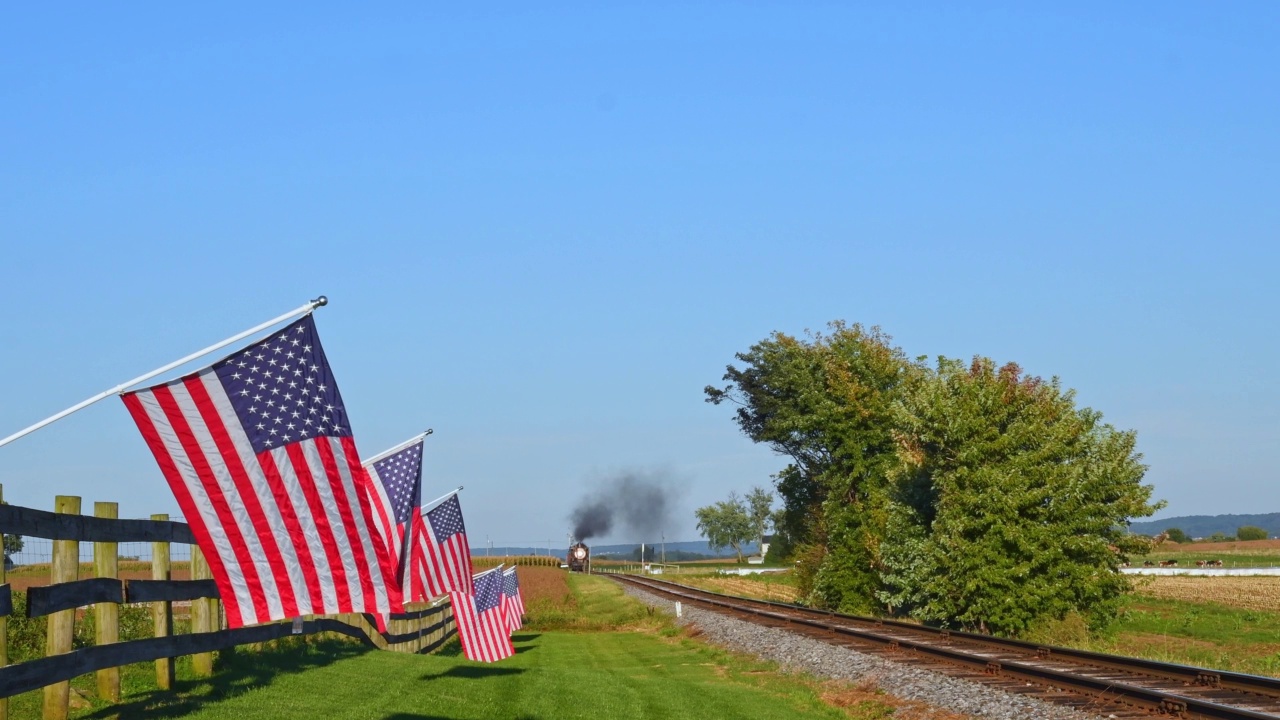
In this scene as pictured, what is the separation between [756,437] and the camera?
62.8 metres

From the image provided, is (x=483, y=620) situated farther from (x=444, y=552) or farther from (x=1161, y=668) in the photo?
(x=1161, y=668)

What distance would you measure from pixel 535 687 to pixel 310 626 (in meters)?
2.96

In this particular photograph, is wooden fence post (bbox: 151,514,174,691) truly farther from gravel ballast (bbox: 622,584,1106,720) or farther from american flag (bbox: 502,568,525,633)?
american flag (bbox: 502,568,525,633)

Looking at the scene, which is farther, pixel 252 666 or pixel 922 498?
pixel 922 498

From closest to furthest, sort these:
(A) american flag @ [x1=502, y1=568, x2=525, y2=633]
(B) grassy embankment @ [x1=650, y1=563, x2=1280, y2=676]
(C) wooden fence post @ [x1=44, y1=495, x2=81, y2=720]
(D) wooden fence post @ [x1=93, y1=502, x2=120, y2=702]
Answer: (C) wooden fence post @ [x1=44, y1=495, x2=81, y2=720] < (D) wooden fence post @ [x1=93, y1=502, x2=120, y2=702] < (B) grassy embankment @ [x1=650, y1=563, x2=1280, y2=676] < (A) american flag @ [x1=502, y1=568, x2=525, y2=633]

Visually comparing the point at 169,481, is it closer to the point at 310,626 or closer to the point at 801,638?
the point at 310,626

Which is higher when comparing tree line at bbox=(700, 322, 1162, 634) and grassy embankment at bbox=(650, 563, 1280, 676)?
tree line at bbox=(700, 322, 1162, 634)

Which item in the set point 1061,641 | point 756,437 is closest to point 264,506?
point 1061,641

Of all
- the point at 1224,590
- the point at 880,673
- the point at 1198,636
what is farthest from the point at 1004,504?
the point at 1224,590

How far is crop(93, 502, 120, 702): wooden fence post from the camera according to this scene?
10.1 m

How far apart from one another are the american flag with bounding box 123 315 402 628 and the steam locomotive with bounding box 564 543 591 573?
9862 centimetres

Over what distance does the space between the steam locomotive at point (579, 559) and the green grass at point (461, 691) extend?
82522mm

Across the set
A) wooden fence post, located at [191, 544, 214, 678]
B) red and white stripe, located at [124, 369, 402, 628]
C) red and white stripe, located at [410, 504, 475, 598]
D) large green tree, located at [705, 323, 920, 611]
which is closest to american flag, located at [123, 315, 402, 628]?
red and white stripe, located at [124, 369, 402, 628]

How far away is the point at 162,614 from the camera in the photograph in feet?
37.1
